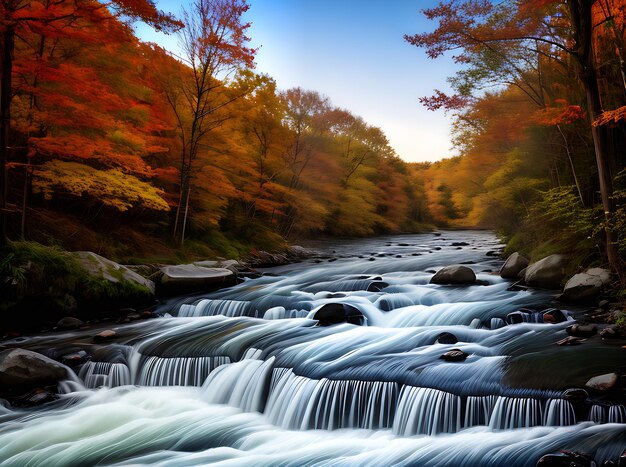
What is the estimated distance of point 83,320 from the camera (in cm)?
879

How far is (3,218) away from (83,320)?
8.04ft

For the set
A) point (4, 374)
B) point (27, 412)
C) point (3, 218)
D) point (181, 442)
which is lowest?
point (181, 442)

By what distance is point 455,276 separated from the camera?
10859mm

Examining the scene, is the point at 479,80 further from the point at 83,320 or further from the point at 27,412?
the point at 27,412

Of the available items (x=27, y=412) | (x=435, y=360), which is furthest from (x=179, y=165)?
(x=435, y=360)

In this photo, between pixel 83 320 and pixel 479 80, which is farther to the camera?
pixel 479 80

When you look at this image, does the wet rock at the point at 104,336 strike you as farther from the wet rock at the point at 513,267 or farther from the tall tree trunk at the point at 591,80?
the wet rock at the point at 513,267

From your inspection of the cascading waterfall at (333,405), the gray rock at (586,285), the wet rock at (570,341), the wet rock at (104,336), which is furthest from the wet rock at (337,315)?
the gray rock at (586,285)

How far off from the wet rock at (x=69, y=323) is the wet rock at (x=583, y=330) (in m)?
8.51

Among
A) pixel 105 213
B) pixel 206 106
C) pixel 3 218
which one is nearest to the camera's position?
pixel 3 218

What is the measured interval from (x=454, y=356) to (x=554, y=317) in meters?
2.49

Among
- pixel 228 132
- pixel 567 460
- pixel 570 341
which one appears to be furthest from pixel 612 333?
pixel 228 132

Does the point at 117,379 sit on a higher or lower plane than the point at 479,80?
lower

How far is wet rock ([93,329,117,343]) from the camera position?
290 inches
